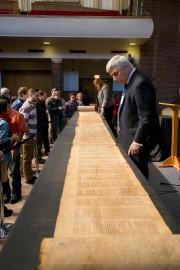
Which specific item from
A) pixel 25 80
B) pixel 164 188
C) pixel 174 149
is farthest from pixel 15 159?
pixel 25 80

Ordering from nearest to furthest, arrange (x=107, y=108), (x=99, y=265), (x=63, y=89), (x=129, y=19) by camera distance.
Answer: (x=99, y=265) < (x=107, y=108) < (x=129, y=19) < (x=63, y=89)

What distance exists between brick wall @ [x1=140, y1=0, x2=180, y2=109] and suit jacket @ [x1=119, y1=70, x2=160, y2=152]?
44.3 feet

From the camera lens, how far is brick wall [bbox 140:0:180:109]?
15688mm

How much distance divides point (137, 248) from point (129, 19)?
14.6 m

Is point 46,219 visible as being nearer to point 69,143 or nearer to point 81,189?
point 81,189

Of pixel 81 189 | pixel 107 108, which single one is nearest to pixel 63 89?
pixel 107 108

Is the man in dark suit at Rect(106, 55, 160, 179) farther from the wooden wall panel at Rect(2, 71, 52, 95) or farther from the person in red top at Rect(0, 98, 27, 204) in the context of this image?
the wooden wall panel at Rect(2, 71, 52, 95)

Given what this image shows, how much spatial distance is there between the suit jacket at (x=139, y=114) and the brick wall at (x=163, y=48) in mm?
13494

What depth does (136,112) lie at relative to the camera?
2.89m

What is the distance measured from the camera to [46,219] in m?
1.21

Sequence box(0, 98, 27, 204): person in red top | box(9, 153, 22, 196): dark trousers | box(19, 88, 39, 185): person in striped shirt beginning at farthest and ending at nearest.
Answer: box(19, 88, 39, 185): person in striped shirt < box(9, 153, 22, 196): dark trousers < box(0, 98, 27, 204): person in red top

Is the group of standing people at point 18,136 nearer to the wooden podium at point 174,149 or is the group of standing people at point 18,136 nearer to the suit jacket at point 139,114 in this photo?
the suit jacket at point 139,114

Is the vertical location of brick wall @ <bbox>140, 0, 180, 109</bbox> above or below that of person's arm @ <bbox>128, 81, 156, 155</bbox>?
above

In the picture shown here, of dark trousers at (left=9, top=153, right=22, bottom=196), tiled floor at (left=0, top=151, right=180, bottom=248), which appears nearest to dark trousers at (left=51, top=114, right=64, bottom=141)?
tiled floor at (left=0, top=151, right=180, bottom=248)
